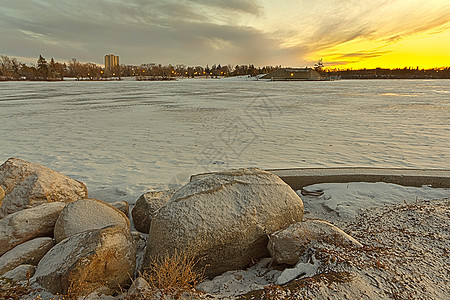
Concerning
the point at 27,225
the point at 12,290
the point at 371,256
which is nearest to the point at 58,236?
the point at 27,225

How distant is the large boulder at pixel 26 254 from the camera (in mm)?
2943

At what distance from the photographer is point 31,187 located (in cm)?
410

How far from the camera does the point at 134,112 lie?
1470 centimetres

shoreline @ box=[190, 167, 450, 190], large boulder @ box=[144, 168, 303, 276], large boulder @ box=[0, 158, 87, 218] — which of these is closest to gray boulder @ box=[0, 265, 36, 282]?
large boulder @ box=[144, 168, 303, 276]

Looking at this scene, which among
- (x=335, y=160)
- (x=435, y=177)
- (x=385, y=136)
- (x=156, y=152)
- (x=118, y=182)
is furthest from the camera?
(x=385, y=136)

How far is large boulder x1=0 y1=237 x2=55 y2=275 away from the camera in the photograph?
294 cm

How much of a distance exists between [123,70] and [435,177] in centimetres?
13378

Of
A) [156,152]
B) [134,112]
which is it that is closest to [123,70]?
[134,112]

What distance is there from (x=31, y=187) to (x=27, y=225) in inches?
33.9

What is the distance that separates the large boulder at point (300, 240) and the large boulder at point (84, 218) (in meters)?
1.85

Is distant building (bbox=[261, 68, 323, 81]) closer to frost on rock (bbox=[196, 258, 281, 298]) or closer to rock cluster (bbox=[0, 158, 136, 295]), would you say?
rock cluster (bbox=[0, 158, 136, 295])

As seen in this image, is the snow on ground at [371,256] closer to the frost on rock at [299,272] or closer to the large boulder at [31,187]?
the frost on rock at [299,272]

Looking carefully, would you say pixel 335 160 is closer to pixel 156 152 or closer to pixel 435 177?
pixel 435 177

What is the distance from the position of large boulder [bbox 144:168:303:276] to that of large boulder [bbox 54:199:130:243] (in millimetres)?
698
